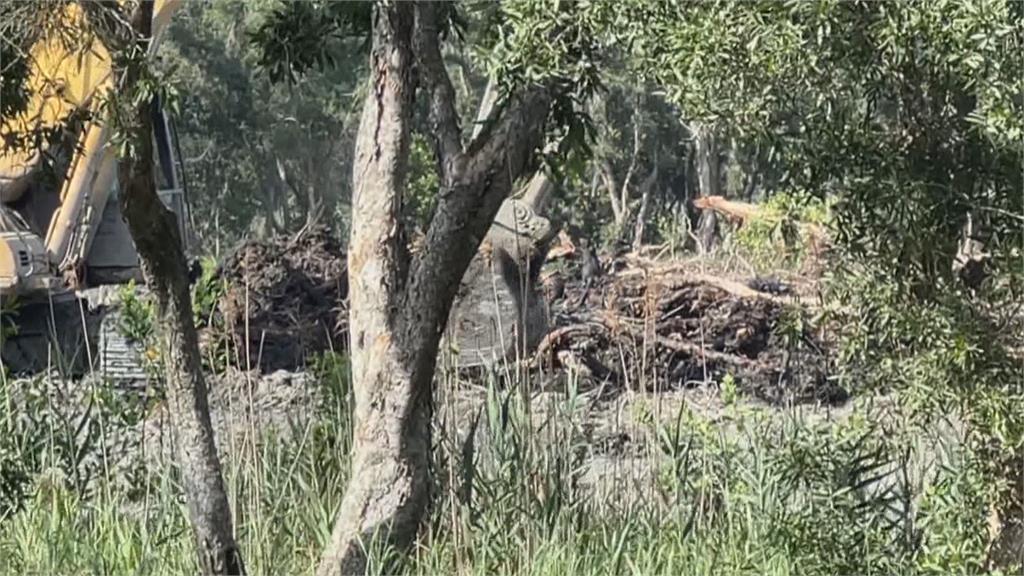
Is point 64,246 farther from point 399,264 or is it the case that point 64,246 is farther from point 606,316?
point 399,264

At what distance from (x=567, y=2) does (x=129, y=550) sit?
294cm

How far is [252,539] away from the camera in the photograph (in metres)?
6.32

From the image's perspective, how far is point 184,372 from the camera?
5.86m

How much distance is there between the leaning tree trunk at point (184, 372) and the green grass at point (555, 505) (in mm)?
423

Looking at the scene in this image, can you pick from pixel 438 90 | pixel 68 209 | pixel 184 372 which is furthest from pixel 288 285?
pixel 438 90

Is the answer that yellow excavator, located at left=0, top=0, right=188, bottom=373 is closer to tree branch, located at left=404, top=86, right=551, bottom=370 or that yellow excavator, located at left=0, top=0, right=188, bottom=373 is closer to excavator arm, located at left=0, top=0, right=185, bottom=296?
excavator arm, located at left=0, top=0, right=185, bottom=296

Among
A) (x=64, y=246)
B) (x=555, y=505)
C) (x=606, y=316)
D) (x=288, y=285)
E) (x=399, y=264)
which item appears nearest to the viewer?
(x=399, y=264)

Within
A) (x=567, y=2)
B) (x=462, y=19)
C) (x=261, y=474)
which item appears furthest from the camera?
(x=261, y=474)

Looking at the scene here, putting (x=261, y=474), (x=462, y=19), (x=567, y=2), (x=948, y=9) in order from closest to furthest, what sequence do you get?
(x=948, y=9), (x=567, y=2), (x=462, y=19), (x=261, y=474)

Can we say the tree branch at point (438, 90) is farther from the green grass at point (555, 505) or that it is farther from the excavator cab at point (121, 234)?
the excavator cab at point (121, 234)

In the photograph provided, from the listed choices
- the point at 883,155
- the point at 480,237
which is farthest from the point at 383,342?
the point at 883,155

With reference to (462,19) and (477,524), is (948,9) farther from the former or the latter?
(477,524)

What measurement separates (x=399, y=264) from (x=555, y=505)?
1224mm

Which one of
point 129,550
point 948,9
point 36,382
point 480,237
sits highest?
point 948,9
